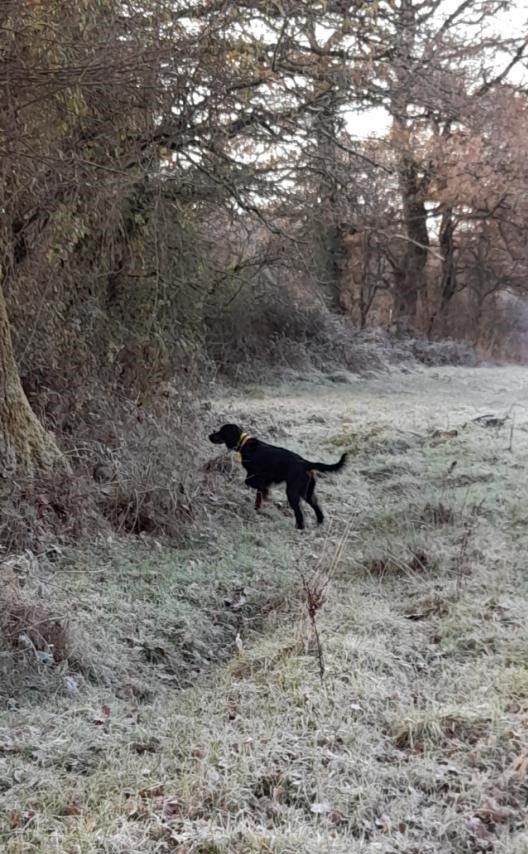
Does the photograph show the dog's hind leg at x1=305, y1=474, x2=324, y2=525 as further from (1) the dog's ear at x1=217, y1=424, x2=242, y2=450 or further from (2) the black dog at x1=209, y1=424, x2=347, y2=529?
(1) the dog's ear at x1=217, y1=424, x2=242, y2=450

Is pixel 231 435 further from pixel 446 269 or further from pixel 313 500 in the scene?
pixel 446 269

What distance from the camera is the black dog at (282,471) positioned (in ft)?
18.4

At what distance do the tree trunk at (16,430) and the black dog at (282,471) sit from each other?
154 centimetres

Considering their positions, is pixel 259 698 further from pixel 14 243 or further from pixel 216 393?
pixel 216 393

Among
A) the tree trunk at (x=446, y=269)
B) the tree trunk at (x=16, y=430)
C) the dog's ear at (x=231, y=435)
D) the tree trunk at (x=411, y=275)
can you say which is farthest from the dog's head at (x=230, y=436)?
the tree trunk at (x=446, y=269)

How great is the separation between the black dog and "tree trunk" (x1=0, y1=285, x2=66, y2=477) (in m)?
1.54

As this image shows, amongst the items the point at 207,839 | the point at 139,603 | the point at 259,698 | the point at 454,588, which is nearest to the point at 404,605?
the point at 454,588

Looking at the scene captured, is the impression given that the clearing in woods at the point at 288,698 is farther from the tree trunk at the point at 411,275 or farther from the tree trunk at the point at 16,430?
the tree trunk at the point at 411,275

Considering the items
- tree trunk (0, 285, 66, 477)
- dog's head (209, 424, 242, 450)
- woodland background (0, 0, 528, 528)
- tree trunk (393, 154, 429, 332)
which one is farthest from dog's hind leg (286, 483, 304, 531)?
tree trunk (393, 154, 429, 332)

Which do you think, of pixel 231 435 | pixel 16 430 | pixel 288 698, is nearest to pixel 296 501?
pixel 231 435

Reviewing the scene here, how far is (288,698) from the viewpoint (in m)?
3.03

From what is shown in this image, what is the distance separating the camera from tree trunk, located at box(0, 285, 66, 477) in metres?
4.90

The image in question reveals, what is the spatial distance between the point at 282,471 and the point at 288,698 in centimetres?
278

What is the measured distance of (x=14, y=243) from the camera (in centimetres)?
591
